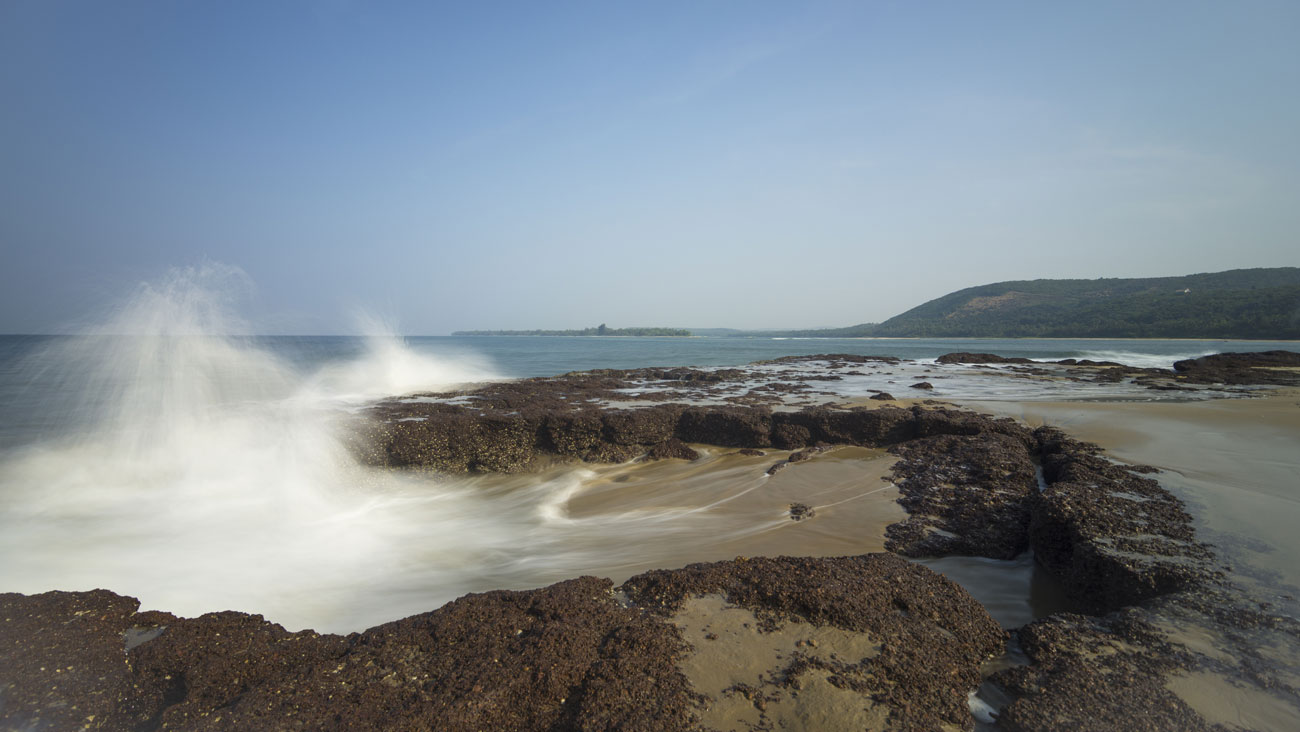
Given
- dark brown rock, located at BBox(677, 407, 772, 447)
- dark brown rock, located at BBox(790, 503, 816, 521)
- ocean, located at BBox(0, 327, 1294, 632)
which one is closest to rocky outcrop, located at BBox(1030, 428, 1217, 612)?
ocean, located at BBox(0, 327, 1294, 632)

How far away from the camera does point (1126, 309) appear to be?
82.0 m

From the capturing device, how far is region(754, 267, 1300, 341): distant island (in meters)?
62.9

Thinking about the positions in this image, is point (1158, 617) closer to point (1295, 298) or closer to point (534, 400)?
point (534, 400)

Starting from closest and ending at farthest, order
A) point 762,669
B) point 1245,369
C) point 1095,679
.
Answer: point 1095,679
point 762,669
point 1245,369

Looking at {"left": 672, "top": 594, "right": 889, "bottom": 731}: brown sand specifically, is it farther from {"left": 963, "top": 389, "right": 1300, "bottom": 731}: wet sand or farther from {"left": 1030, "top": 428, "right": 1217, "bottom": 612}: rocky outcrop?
{"left": 1030, "top": 428, "right": 1217, "bottom": 612}: rocky outcrop

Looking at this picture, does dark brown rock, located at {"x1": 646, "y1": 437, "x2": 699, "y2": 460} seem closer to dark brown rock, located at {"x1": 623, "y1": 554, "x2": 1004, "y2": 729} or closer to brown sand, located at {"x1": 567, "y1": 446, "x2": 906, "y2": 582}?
brown sand, located at {"x1": 567, "y1": 446, "x2": 906, "y2": 582}

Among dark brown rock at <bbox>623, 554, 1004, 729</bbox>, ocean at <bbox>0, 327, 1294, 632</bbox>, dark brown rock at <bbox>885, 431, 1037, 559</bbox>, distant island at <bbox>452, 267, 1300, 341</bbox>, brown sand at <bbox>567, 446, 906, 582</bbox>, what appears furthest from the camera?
distant island at <bbox>452, 267, 1300, 341</bbox>

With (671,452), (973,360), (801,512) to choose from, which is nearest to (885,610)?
(801,512)

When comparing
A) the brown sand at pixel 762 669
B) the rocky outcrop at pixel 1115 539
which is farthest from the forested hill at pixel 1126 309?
the brown sand at pixel 762 669

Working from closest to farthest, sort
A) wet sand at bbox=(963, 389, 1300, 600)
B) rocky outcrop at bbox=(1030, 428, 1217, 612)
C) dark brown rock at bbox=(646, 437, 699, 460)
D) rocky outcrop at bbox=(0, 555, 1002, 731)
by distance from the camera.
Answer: rocky outcrop at bbox=(0, 555, 1002, 731) → rocky outcrop at bbox=(1030, 428, 1217, 612) → wet sand at bbox=(963, 389, 1300, 600) → dark brown rock at bbox=(646, 437, 699, 460)

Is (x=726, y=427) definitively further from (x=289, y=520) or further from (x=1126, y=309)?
(x=1126, y=309)

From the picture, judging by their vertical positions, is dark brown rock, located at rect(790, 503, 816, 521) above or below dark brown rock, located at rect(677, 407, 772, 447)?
below

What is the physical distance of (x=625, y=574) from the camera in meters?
4.99

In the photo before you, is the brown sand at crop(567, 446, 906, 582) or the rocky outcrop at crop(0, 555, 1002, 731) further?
the brown sand at crop(567, 446, 906, 582)
